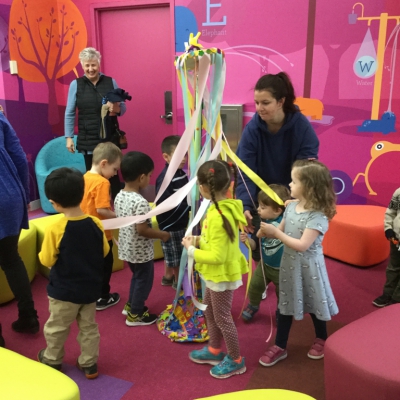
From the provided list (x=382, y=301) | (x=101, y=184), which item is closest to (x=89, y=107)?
(x=101, y=184)

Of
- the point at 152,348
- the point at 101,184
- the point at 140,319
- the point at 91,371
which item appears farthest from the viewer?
the point at 140,319

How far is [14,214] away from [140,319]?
0.98 metres

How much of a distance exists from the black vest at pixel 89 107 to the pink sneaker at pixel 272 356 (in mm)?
2749

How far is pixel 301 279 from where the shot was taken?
7.16 ft

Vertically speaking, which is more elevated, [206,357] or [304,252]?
[304,252]

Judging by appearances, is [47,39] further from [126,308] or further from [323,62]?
[126,308]

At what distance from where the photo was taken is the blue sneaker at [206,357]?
2.29 metres

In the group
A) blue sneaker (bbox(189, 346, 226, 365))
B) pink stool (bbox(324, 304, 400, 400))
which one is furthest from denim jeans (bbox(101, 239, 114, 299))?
pink stool (bbox(324, 304, 400, 400))

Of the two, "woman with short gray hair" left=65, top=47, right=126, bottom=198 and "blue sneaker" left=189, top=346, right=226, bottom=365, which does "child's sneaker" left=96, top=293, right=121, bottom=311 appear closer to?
"blue sneaker" left=189, top=346, right=226, bottom=365

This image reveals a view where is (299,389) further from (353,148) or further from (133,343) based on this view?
(353,148)

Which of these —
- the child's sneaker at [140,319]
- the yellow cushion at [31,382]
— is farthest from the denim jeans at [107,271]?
the yellow cushion at [31,382]

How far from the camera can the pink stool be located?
5.36ft

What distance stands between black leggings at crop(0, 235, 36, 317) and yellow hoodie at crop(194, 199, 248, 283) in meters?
1.11

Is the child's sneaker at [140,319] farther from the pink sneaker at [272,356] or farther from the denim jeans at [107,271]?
the pink sneaker at [272,356]
